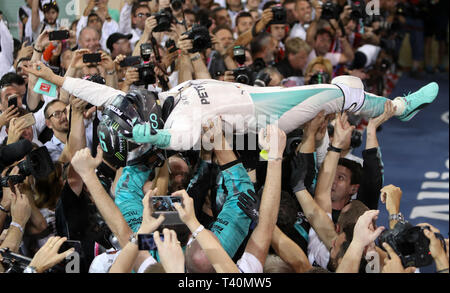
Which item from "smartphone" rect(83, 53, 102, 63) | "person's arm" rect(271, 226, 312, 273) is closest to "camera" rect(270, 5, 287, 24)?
"smartphone" rect(83, 53, 102, 63)

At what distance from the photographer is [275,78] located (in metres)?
5.05

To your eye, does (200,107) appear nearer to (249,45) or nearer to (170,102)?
(170,102)

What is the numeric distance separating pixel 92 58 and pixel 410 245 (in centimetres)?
243

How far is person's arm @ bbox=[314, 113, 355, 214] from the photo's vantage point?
3.46 metres

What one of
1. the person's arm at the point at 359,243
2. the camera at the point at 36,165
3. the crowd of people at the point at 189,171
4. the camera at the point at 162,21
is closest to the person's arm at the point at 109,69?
the crowd of people at the point at 189,171

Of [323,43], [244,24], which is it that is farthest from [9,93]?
[323,43]

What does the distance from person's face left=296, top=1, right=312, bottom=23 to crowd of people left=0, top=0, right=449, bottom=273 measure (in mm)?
2238

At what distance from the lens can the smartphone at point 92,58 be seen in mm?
4062

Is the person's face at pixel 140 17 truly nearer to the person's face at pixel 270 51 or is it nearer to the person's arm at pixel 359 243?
the person's face at pixel 270 51

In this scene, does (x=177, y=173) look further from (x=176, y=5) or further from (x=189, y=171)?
(x=176, y=5)

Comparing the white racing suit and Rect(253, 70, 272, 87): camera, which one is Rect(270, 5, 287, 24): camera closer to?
Rect(253, 70, 272, 87): camera

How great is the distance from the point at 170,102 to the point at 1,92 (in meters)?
1.50

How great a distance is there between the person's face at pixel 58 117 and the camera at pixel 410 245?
2582mm
